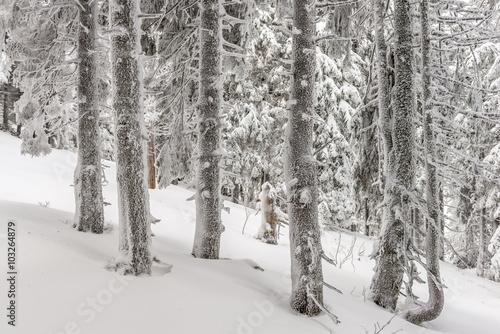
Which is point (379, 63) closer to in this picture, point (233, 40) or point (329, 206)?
point (233, 40)

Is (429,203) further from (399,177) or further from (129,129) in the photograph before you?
(129,129)

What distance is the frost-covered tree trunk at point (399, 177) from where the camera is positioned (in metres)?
6.05

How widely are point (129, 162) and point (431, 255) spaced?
526 cm

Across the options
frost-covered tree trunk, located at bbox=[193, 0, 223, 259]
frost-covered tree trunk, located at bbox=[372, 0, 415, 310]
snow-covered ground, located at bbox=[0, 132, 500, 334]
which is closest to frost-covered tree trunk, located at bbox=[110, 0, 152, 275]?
snow-covered ground, located at bbox=[0, 132, 500, 334]

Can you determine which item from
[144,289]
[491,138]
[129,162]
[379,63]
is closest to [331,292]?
[144,289]

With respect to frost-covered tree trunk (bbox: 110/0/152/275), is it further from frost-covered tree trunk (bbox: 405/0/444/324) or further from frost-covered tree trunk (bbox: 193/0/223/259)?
frost-covered tree trunk (bbox: 405/0/444/324)

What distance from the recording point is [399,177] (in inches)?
240

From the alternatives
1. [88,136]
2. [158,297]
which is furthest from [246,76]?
[158,297]

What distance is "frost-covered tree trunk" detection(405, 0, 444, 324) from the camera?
5.99m

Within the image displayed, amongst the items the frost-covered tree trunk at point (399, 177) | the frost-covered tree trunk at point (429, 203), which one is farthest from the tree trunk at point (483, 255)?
the frost-covered tree trunk at point (399, 177)

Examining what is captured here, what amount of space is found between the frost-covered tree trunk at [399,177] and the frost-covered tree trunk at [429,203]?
32 centimetres

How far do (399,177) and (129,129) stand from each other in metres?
4.42

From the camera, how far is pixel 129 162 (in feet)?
15.1

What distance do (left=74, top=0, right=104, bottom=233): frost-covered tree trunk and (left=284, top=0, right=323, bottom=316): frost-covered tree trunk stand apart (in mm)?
3682
